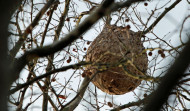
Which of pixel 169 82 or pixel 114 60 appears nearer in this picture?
pixel 169 82

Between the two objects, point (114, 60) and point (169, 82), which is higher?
point (114, 60)

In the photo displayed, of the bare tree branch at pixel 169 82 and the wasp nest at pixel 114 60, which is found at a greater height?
the wasp nest at pixel 114 60

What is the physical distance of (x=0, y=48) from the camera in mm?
882

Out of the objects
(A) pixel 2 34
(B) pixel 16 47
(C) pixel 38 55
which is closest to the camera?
(A) pixel 2 34

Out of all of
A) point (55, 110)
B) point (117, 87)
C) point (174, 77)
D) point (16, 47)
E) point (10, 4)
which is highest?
point (16, 47)

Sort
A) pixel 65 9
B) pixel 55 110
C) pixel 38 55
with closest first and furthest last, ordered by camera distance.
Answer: pixel 38 55 → pixel 55 110 → pixel 65 9

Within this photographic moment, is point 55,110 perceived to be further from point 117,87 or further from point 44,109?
point 117,87

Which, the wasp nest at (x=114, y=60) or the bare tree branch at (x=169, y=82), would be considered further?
the wasp nest at (x=114, y=60)

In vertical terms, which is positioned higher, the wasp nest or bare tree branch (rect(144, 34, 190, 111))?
the wasp nest

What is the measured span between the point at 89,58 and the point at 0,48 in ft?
8.09

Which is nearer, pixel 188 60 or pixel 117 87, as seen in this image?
pixel 188 60

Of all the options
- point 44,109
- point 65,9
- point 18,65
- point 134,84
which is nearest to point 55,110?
point 44,109

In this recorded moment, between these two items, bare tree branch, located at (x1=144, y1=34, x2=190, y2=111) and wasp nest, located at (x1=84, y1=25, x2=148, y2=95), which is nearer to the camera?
bare tree branch, located at (x1=144, y1=34, x2=190, y2=111)

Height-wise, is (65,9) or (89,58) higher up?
(65,9)
